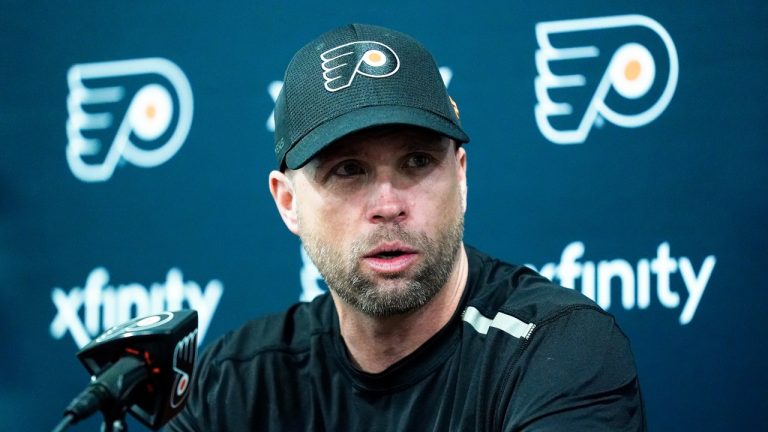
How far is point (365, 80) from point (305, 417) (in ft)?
1.86

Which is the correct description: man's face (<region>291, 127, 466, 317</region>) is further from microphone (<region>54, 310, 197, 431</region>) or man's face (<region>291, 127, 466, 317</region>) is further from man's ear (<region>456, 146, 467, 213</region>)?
microphone (<region>54, 310, 197, 431</region>)

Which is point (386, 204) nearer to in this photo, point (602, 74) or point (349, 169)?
point (349, 169)

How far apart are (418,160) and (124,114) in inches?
41.6

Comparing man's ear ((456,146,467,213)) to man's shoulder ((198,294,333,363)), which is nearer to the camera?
man's ear ((456,146,467,213))

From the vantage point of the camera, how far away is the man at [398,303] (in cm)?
137

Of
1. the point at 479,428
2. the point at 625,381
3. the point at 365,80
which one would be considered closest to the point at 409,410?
the point at 479,428

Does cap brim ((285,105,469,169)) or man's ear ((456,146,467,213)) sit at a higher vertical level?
cap brim ((285,105,469,169))

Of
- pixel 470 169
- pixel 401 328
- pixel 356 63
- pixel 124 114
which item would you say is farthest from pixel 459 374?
pixel 124 114

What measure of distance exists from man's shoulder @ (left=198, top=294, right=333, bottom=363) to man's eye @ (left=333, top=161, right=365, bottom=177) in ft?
1.11

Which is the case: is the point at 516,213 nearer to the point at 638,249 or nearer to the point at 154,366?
the point at 638,249

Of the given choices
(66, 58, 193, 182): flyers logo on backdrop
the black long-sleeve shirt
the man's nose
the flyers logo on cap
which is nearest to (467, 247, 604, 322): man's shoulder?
the black long-sleeve shirt

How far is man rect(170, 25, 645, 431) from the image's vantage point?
1.37m

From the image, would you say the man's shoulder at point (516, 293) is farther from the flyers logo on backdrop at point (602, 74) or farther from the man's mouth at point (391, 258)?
the flyers logo on backdrop at point (602, 74)

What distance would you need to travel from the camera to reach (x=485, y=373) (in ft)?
4.65
